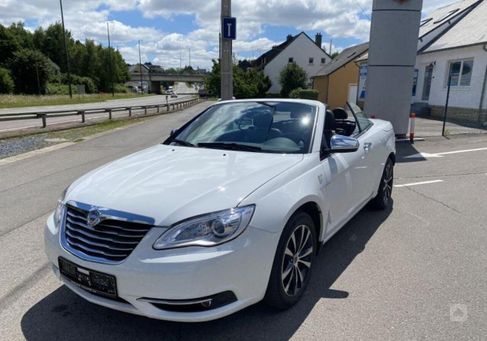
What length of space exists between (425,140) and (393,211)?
25.2 feet

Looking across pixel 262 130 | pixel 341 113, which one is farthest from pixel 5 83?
pixel 262 130

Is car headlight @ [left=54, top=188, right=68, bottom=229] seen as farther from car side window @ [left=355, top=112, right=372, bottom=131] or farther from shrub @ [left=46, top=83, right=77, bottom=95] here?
shrub @ [left=46, top=83, right=77, bottom=95]

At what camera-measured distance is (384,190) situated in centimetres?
537

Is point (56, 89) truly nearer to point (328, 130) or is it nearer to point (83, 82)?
point (83, 82)

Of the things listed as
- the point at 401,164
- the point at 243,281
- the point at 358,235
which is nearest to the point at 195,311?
the point at 243,281

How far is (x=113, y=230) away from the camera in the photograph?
242 cm

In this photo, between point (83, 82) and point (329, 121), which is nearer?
point (329, 121)

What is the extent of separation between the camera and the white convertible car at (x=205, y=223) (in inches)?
90.7

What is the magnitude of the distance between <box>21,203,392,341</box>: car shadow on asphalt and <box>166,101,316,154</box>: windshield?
1.37 metres

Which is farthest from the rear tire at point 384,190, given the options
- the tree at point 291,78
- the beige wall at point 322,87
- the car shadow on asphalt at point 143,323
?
the tree at point 291,78

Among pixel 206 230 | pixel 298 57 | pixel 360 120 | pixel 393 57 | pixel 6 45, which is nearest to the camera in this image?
pixel 206 230

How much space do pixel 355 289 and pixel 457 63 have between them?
65.9 feet

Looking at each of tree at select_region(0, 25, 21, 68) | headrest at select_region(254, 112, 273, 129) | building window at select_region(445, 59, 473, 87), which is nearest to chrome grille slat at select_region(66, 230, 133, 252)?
headrest at select_region(254, 112, 273, 129)

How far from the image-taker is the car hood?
2438mm
